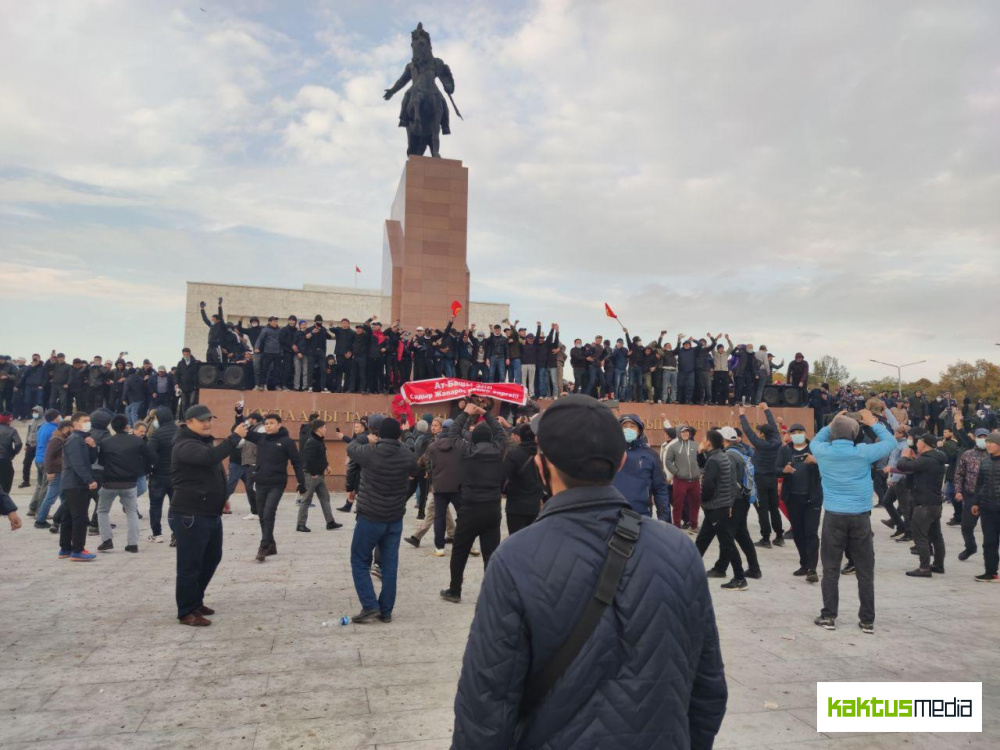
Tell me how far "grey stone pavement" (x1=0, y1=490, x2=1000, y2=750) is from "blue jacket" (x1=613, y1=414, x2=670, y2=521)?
121 centimetres

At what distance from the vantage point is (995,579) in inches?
335

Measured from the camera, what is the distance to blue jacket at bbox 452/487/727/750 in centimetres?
176

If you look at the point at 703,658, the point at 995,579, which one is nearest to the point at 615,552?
the point at 703,658

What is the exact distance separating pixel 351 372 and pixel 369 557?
38.3ft

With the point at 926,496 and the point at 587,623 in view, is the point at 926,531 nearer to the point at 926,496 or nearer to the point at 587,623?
the point at 926,496

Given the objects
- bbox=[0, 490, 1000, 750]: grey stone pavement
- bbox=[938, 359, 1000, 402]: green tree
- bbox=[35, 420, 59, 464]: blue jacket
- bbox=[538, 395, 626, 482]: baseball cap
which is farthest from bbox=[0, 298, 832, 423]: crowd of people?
bbox=[938, 359, 1000, 402]: green tree

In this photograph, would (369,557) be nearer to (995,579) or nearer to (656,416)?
(995,579)

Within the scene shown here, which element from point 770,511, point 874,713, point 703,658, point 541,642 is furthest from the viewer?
point 770,511

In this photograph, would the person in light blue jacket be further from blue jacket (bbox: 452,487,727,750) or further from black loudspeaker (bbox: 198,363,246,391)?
black loudspeaker (bbox: 198,363,246,391)

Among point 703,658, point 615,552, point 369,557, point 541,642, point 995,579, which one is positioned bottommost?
point 995,579

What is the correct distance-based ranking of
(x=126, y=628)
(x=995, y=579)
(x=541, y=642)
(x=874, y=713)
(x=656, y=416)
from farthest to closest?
(x=656, y=416)
(x=995, y=579)
(x=126, y=628)
(x=874, y=713)
(x=541, y=642)

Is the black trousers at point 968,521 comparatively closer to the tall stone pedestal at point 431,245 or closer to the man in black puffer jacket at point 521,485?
the man in black puffer jacket at point 521,485

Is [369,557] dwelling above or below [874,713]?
above

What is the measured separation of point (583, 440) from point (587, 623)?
510 millimetres
